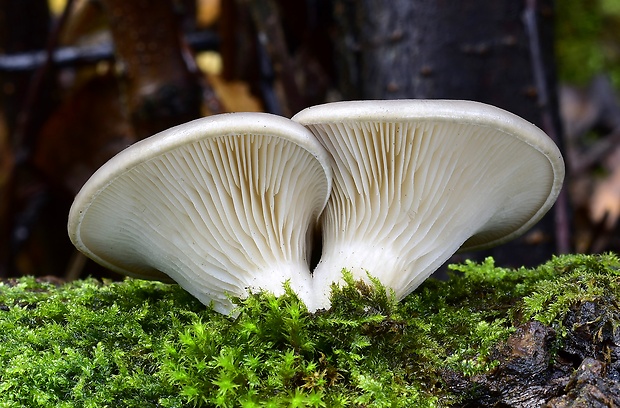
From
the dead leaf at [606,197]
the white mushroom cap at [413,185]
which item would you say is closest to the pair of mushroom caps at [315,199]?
the white mushroom cap at [413,185]

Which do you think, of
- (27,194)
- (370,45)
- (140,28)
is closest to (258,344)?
(370,45)

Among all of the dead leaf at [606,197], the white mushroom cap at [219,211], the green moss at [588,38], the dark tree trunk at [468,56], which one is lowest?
the white mushroom cap at [219,211]

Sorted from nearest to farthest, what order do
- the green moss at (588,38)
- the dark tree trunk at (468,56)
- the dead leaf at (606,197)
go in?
1. the dark tree trunk at (468,56)
2. the dead leaf at (606,197)
3. the green moss at (588,38)

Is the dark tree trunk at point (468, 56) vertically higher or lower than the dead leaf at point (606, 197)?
lower

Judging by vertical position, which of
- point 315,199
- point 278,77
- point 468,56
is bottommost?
point 315,199

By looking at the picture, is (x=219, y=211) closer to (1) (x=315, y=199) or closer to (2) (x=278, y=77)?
(1) (x=315, y=199)

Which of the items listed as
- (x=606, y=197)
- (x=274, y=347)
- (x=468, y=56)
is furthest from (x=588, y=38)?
(x=274, y=347)

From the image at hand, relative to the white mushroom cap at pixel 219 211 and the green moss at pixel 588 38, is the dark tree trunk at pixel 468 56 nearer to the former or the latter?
the white mushroom cap at pixel 219 211
